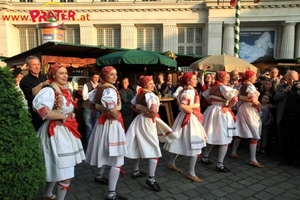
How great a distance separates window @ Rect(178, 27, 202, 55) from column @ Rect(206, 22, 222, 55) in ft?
4.78

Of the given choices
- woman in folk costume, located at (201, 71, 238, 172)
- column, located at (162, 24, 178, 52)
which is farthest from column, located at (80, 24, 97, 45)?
woman in folk costume, located at (201, 71, 238, 172)

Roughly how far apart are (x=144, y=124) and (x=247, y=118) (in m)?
2.54

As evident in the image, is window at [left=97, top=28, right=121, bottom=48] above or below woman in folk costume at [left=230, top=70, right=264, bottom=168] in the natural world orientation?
above

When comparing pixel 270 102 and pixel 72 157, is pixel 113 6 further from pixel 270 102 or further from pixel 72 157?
pixel 72 157

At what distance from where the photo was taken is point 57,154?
9.48 ft

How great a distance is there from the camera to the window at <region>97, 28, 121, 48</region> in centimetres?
2147

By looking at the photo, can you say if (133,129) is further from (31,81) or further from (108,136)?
(31,81)

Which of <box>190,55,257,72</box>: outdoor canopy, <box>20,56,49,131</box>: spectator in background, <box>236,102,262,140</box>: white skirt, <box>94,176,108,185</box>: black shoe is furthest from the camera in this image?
<box>190,55,257,72</box>: outdoor canopy

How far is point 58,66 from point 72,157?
3.77 feet

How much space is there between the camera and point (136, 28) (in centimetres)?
2128

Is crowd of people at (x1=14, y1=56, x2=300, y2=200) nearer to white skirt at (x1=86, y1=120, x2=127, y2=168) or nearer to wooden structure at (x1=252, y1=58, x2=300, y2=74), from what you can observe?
white skirt at (x1=86, y1=120, x2=127, y2=168)

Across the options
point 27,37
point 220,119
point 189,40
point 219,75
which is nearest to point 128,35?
point 189,40

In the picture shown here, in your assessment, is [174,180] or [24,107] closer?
[24,107]

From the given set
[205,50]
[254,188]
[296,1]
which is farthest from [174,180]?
[296,1]
